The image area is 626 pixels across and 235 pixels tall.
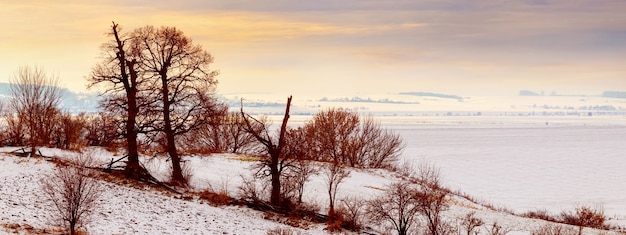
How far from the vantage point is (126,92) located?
39531 mm

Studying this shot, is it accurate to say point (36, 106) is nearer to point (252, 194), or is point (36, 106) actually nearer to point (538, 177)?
point (252, 194)

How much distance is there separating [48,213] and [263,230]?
10.6 m

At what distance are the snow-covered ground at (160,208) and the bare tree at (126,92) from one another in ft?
10.5

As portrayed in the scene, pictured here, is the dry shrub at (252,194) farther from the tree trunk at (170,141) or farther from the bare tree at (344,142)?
the bare tree at (344,142)

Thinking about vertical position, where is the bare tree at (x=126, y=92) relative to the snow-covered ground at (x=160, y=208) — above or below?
above

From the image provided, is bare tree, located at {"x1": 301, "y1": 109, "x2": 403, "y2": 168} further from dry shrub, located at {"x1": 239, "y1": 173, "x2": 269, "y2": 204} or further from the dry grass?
the dry grass

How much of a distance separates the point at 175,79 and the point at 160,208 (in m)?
9.81

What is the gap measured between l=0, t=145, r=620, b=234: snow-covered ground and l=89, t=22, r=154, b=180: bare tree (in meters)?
3.20

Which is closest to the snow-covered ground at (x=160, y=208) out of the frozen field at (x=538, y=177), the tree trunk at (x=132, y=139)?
the tree trunk at (x=132, y=139)

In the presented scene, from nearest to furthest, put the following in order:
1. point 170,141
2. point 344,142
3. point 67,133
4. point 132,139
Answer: point 132,139 < point 170,141 < point 67,133 < point 344,142

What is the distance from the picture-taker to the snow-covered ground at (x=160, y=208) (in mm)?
27312

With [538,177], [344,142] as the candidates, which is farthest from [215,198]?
[538,177]

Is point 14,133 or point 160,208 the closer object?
point 160,208

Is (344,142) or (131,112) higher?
(131,112)
